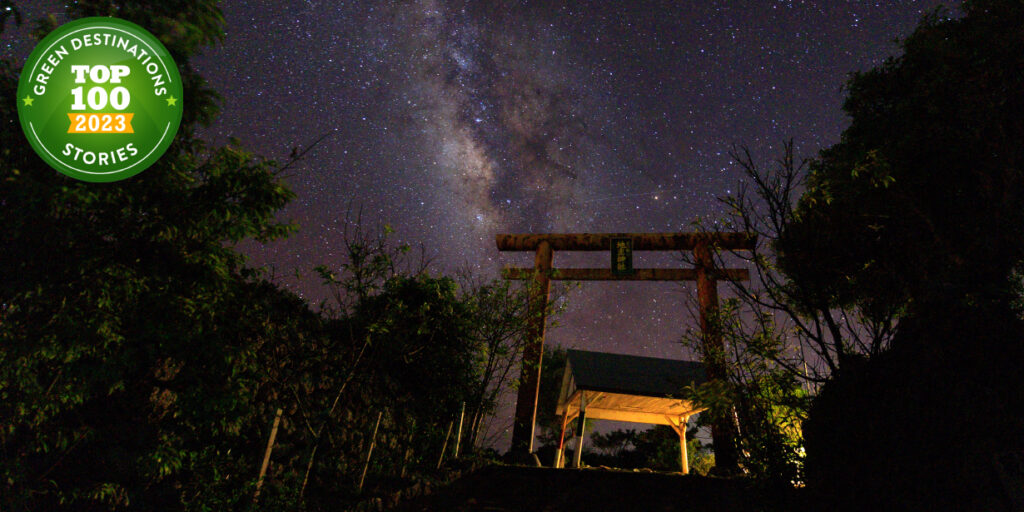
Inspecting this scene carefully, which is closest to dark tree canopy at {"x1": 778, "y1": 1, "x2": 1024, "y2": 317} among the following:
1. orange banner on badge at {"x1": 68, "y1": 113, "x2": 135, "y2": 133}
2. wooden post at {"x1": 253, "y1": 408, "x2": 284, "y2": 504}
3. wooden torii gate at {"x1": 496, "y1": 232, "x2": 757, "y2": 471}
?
wooden torii gate at {"x1": 496, "y1": 232, "x2": 757, "y2": 471}

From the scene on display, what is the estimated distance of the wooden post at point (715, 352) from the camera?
5.72 m

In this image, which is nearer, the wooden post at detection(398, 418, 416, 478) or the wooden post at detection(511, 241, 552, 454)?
the wooden post at detection(398, 418, 416, 478)

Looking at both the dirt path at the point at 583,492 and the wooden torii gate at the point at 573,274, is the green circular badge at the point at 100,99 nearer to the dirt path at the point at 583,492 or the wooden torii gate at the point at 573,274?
the dirt path at the point at 583,492

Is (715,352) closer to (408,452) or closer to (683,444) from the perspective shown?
(408,452)

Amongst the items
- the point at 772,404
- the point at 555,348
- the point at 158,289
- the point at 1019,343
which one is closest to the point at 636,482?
the point at 772,404

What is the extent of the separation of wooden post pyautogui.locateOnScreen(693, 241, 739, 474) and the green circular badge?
5078 mm

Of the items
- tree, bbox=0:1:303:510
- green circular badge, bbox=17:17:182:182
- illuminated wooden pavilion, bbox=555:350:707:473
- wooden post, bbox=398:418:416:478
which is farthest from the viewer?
illuminated wooden pavilion, bbox=555:350:707:473

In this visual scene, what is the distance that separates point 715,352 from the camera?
5973 mm

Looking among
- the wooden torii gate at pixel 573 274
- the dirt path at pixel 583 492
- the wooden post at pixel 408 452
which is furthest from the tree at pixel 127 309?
the wooden torii gate at pixel 573 274

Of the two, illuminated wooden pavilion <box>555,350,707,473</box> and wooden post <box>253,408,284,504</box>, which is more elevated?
Answer: illuminated wooden pavilion <box>555,350,707,473</box>

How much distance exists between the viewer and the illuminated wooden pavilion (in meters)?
11.5

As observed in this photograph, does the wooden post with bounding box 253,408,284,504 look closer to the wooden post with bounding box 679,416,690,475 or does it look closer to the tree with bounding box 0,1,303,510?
the tree with bounding box 0,1,303,510

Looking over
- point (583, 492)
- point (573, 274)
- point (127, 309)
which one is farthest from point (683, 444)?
point (127, 309)

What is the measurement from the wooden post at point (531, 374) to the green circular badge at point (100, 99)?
8656mm
